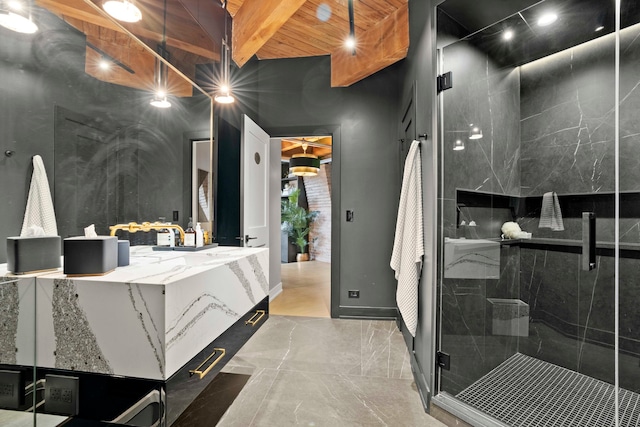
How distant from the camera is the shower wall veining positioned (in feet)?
6.36

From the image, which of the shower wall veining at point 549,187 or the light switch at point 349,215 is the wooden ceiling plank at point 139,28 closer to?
the shower wall veining at point 549,187

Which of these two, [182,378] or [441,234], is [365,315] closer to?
[441,234]

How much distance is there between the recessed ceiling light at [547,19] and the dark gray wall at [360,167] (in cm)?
139

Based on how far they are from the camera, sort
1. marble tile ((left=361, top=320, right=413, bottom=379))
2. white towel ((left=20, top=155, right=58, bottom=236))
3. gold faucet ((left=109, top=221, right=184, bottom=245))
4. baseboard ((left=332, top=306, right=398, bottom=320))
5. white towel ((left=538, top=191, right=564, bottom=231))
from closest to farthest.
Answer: white towel ((left=20, top=155, right=58, bottom=236))
gold faucet ((left=109, top=221, right=184, bottom=245))
marble tile ((left=361, top=320, right=413, bottom=379))
white towel ((left=538, top=191, right=564, bottom=231))
baseboard ((left=332, top=306, right=398, bottom=320))

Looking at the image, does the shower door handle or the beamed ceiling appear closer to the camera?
the beamed ceiling

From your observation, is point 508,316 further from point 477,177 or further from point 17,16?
point 17,16

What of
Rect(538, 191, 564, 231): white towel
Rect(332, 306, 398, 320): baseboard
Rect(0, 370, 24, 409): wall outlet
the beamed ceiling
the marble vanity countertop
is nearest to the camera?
Rect(0, 370, 24, 409): wall outlet

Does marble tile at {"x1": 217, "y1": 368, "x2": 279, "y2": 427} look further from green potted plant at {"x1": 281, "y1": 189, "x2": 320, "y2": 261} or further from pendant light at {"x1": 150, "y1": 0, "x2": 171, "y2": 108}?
green potted plant at {"x1": 281, "y1": 189, "x2": 320, "y2": 261}

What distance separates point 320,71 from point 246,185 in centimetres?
169

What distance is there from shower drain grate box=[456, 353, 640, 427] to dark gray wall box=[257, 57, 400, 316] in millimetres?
1325

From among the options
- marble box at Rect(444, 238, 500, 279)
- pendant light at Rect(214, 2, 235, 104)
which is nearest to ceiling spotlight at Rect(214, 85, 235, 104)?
pendant light at Rect(214, 2, 235, 104)

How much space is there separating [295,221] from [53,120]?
6872mm

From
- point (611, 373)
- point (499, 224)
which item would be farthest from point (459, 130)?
point (611, 373)

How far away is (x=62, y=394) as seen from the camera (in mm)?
916
